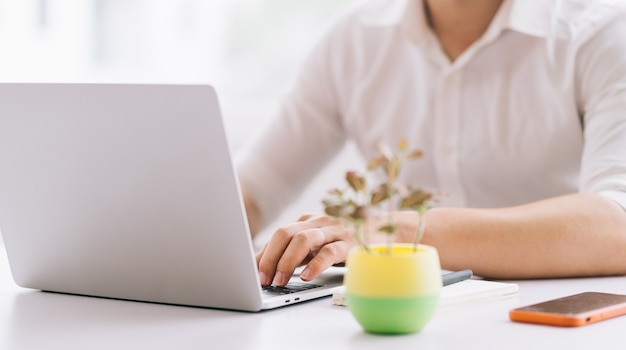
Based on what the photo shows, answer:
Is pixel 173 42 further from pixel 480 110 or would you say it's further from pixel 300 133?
pixel 480 110

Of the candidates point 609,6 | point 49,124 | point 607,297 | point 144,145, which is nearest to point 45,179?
point 49,124

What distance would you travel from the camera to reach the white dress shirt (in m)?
1.71

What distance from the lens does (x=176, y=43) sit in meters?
3.27

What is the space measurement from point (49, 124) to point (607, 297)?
25.1 inches

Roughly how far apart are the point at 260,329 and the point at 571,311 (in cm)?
31

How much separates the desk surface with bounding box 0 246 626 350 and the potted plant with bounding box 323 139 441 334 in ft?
0.08

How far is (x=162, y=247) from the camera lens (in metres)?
1.03

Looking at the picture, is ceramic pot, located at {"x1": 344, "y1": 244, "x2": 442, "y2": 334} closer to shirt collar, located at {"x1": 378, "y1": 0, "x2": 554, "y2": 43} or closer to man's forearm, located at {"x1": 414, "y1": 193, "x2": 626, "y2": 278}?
man's forearm, located at {"x1": 414, "y1": 193, "x2": 626, "y2": 278}

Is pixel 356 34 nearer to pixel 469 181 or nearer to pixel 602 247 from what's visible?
pixel 469 181

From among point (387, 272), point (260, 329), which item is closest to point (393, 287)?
point (387, 272)

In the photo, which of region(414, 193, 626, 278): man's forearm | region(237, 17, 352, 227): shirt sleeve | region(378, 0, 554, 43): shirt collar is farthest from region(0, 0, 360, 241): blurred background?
region(414, 193, 626, 278): man's forearm

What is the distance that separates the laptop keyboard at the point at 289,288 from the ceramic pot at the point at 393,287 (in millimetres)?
209

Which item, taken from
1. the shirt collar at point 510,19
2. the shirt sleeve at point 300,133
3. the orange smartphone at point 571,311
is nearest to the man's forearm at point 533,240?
the orange smartphone at point 571,311

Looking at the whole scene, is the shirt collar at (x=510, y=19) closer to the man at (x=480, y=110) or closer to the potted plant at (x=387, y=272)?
the man at (x=480, y=110)
